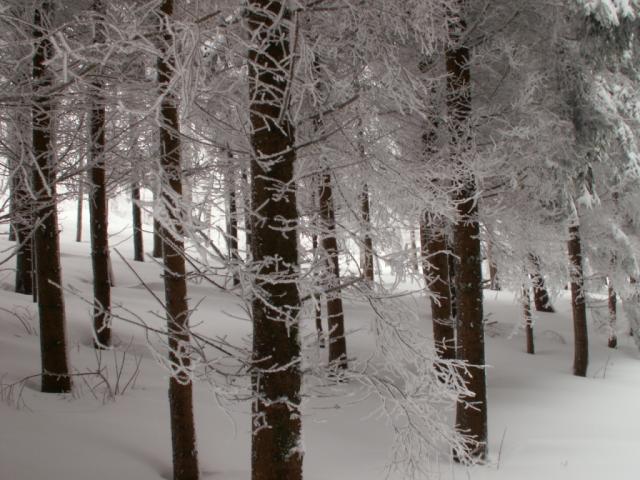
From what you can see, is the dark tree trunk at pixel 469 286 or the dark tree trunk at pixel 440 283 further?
the dark tree trunk at pixel 440 283

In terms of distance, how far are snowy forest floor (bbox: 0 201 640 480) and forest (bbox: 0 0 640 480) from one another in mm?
41

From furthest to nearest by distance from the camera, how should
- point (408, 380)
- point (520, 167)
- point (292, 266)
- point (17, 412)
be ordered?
point (520, 167), point (17, 412), point (408, 380), point (292, 266)

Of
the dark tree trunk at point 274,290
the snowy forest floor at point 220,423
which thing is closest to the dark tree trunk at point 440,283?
the snowy forest floor at point 220,423

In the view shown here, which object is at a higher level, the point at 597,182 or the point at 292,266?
the point at 597,182

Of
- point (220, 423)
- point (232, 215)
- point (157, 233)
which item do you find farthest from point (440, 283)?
point (157, 233)

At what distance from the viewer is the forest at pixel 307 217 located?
3.59 metres

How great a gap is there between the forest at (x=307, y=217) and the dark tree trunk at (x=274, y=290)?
0.02 m

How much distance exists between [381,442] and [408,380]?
3.87m

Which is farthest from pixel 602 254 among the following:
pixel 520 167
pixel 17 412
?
pixel 17 412

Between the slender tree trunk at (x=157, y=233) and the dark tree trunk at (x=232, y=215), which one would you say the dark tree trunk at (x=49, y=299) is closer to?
the slender tree trunk at (x=157, y=233)

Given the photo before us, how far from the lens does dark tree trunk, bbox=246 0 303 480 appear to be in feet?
11.8

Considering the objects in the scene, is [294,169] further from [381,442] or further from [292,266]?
[381,442]

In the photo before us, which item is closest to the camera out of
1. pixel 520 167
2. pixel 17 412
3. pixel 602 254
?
pixel 17 412

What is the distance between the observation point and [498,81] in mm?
7793
